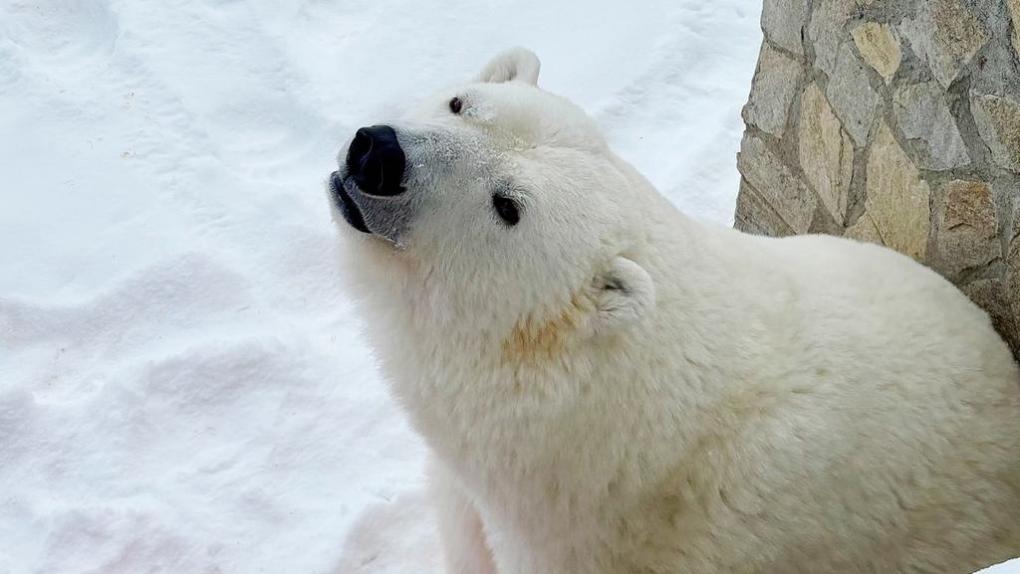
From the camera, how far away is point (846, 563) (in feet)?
8.00

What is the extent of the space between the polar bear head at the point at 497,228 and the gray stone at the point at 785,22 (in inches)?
51.5

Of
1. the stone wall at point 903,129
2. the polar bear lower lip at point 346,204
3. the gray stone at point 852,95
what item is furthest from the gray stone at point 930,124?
the polar bear lower lip at point 346,204

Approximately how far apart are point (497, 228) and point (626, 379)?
0.45 m

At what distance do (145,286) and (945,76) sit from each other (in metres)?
2.83

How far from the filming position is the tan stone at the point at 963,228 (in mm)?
2752

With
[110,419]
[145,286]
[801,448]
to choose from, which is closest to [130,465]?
[110,419]

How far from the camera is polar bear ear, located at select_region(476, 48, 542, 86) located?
9.07 ft

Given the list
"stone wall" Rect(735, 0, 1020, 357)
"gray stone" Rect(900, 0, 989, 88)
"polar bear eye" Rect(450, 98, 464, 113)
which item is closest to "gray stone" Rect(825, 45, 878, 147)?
"stone wall" Rect(735, 0, 1020, 357)

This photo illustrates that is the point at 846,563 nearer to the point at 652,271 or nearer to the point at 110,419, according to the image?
the point at 652,271

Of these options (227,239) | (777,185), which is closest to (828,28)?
(777,185)

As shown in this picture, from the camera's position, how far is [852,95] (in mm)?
3137

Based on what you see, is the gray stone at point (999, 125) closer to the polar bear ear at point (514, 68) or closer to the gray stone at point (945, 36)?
the gray stone at point (945, 36)

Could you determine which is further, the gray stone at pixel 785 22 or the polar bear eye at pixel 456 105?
the gray stone at pixel 785 22

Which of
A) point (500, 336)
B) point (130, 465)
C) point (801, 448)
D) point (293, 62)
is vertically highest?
point (500, 336)
